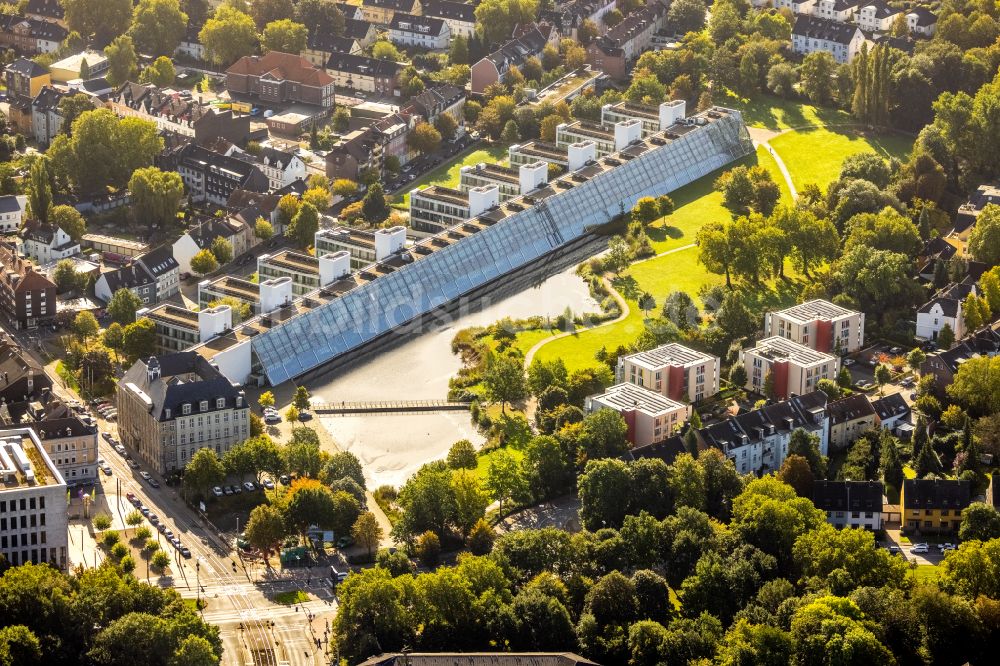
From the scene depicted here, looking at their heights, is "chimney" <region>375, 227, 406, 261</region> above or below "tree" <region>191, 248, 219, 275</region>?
above

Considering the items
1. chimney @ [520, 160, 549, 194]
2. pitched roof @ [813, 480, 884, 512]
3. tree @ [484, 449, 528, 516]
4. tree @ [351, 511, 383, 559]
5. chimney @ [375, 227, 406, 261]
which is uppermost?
chimney @ [520, 160, 549, 194]

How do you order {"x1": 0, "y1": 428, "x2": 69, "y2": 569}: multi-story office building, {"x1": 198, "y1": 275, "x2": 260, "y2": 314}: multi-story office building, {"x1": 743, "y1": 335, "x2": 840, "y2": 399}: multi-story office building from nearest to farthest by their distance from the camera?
{"x1": 0, "y1": 428, "x2": 69, "y2": 569}: multi-story office building < {"x1": 743, "y1": 335, "x2": 840, "y2": 399}: multi-story office building < {"x1": 198, "y1": 275, "x2": 260, "y2": 314}: multi-story office building

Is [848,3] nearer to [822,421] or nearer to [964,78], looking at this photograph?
[964,78]

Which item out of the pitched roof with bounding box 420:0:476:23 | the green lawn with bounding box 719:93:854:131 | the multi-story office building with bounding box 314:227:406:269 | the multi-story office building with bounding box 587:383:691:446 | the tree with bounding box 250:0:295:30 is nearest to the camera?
the multi-story office building with bounding box 587:383:691:446

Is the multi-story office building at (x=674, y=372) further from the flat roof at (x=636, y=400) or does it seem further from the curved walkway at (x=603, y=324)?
the curved walkway at (x=603, y=324)

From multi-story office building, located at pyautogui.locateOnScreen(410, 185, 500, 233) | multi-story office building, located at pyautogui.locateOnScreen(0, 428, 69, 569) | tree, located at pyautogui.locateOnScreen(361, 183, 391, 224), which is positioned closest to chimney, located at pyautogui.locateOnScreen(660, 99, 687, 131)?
multi-story office building, located at pyautogui.locateOnScreen(410, 185, 500, 233)

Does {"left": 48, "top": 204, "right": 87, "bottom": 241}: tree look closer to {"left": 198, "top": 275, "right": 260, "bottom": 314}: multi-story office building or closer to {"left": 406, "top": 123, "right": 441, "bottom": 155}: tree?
{"left": 198, "top": 275, "right": 260, "bottom": 314}: multi-story office building
